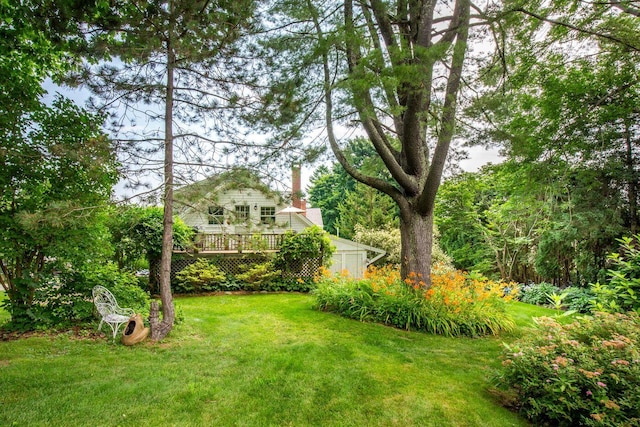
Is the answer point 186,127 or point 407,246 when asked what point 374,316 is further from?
point 186,127

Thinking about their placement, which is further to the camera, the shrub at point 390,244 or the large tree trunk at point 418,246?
the shrub at point 390,244

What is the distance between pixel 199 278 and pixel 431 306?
6881 mm

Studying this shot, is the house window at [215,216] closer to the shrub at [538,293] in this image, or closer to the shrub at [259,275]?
the shrub at [259,275]

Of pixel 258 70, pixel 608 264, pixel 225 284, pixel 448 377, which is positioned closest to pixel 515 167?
pixel 608 264

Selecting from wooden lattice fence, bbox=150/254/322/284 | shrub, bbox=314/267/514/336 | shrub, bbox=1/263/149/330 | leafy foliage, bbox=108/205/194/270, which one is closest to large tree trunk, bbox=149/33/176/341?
shrub, bbox=1/263/149/330

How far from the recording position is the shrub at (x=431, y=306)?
505cm

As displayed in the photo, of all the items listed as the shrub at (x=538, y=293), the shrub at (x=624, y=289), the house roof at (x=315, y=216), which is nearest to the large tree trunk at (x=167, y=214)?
the shrub at (x=624, y=289)

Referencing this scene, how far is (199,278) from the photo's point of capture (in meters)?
9.05

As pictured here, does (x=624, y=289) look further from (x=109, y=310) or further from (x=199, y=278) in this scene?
(x=199, y=278)

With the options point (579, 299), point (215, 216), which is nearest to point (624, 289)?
point (579, 299)

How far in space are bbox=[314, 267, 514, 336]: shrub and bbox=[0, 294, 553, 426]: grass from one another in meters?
0.29

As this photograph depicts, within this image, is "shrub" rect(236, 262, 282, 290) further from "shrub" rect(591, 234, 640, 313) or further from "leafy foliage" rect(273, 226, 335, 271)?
"shrub" rect(591, 234, 640, 313)

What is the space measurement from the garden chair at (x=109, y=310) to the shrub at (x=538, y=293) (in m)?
11.2

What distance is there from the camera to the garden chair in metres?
4.39
